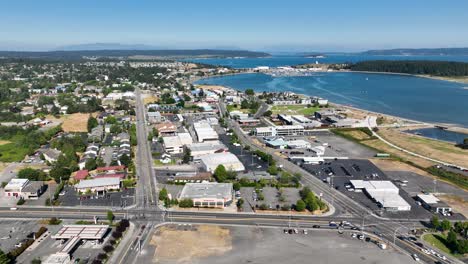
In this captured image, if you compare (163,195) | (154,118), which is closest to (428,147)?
(163,195)

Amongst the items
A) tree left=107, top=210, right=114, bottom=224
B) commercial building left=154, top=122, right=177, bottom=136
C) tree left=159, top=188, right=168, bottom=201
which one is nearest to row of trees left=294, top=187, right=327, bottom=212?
tree left=159, top=188, right=168, bottom=201

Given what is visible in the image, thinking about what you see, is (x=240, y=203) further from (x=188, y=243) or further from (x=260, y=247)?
(x=188, y=243)

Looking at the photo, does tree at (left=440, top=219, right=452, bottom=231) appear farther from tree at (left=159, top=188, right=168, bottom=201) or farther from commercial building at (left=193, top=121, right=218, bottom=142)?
commercial building at (left=193, top=121, right=218, bottom=142)

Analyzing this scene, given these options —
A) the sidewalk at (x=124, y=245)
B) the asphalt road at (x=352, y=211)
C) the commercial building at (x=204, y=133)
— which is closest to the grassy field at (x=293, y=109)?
the commercial building at (x=204, y=133)

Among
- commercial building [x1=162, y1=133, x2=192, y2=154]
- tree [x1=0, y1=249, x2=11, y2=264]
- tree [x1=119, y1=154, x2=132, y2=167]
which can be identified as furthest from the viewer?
commercial building [x1=162, y1=133, x2=192, y2=154]

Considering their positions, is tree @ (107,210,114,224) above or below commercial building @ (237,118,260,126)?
below

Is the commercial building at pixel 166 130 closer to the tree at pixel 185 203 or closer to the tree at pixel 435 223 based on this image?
the tree at pixel 185 203

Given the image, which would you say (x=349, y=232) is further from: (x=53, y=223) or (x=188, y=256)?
(x=53, y=223)

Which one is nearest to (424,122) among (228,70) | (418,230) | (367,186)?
(367,186)
